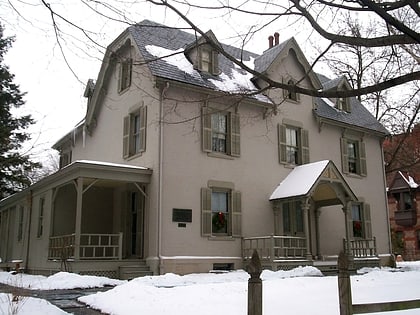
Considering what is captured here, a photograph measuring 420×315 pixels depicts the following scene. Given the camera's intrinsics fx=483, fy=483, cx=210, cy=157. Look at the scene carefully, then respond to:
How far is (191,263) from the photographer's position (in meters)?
16.0

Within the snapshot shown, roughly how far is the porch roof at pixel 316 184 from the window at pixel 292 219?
103 cm

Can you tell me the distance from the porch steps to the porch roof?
5.79 m

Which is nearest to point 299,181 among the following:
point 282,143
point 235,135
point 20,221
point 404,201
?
point 282,143

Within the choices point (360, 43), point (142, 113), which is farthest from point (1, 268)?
point (360, 43)

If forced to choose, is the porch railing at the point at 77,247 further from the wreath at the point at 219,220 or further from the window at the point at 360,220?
the window at the point at 360,220

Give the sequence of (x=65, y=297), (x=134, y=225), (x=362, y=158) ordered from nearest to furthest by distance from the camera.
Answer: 1. (x=65, y=297)
2. (x=134, y=225)
3. (x=362, y=158)

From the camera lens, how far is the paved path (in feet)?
27.3

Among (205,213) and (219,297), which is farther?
(205,213)

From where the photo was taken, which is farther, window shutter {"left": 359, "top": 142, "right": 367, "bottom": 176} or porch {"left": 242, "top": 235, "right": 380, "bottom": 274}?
window shutter {"left": 359, "top": 142, "right": 367, "bottom": 176}

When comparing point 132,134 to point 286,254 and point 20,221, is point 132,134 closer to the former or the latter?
point 286,254

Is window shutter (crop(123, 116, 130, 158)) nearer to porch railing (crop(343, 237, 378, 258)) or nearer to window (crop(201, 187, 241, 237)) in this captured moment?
window (crop(201, 187, 241, 237))

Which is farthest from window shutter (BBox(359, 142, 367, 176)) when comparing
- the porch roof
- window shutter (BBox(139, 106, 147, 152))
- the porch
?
window shutter (BBox(139, 106, 147, 152))

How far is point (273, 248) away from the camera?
16312 millimetres

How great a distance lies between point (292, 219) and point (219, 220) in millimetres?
3788
